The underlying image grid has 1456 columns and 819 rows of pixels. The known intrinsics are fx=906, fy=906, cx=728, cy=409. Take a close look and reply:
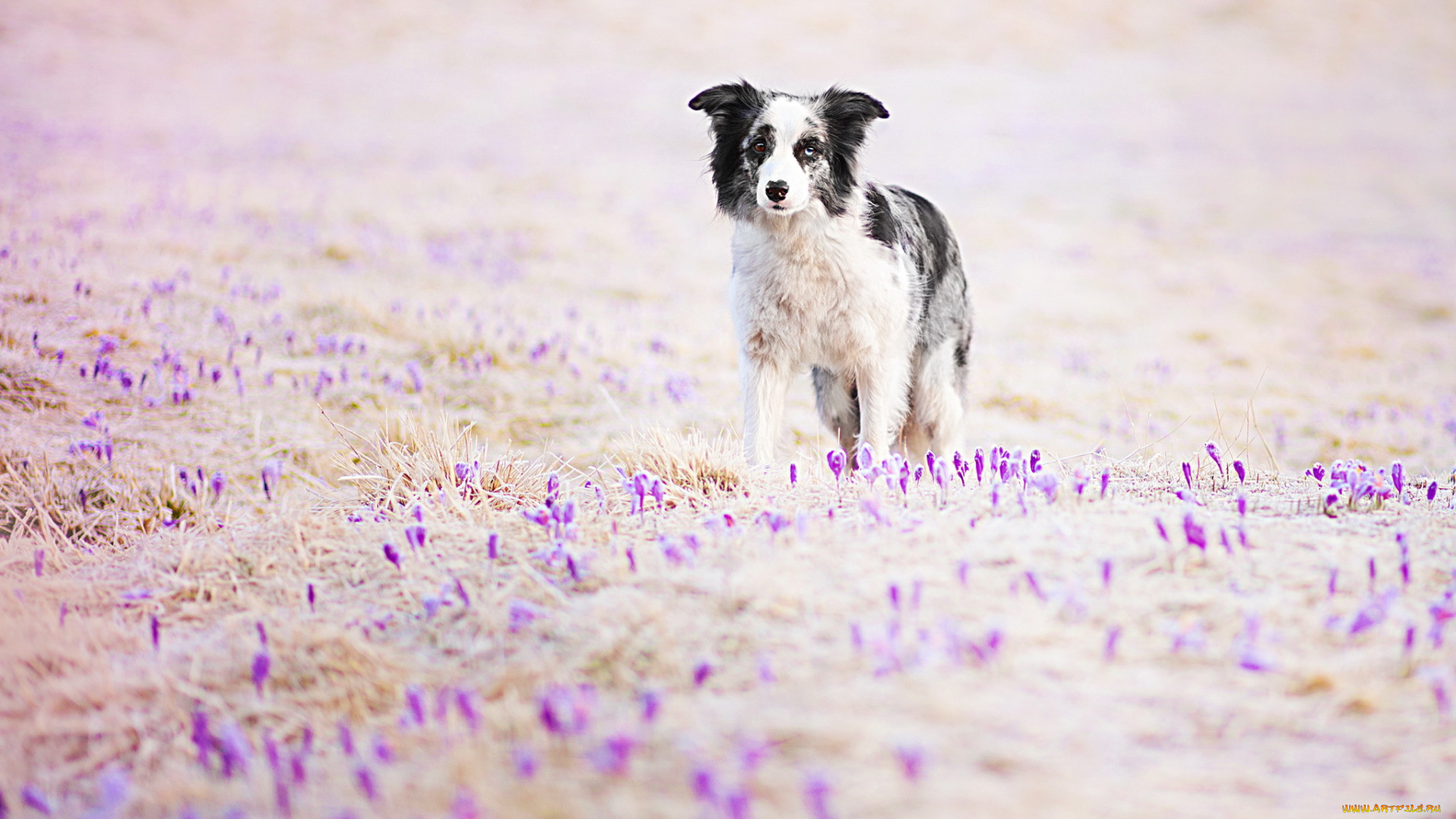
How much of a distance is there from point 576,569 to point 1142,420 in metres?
7.48

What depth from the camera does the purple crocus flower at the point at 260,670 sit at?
7.93 feet

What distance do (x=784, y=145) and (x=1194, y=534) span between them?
10.8ft

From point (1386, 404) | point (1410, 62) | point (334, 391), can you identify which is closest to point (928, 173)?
point (1386, 404)

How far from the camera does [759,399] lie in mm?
5398

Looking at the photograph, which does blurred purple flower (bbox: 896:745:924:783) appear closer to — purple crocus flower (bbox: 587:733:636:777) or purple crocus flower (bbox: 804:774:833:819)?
purple crocus flower (bbox: 804:774:833:819)

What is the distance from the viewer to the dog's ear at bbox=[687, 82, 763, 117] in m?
5.52

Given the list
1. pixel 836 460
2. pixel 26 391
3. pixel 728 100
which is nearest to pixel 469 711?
pixel 836 460

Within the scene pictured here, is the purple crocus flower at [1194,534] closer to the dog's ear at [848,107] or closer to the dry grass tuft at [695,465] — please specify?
the dry grass tuft at [695,465]

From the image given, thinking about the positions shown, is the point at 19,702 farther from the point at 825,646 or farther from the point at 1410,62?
the point at 1410,62

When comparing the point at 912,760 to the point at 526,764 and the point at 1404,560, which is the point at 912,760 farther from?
the point at 1404,560

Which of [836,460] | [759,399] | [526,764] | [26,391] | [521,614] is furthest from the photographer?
[26,391]

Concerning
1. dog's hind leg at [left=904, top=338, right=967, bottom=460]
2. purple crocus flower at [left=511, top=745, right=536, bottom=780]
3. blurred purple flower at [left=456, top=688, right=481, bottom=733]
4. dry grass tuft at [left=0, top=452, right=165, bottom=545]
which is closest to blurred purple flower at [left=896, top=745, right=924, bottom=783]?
purple crocus flower at [left=511, top=745, right=536, bottom=780]

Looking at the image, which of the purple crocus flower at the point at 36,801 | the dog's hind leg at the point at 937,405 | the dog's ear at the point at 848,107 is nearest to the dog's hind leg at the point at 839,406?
the dog's hind leg at the point at 937,405

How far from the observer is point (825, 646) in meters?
2.35
